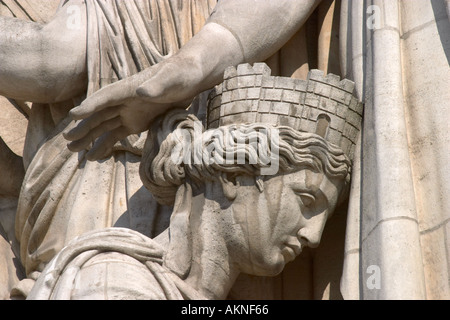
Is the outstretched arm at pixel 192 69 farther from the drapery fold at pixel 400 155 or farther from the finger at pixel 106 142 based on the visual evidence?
the drapery fold at pixel 400 155

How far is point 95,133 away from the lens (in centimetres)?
630

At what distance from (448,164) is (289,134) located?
598 millimetres

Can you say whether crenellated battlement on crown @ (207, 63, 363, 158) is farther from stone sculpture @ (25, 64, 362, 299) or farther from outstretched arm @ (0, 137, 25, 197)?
outstretched arm @ (0, 137, 25, 197)

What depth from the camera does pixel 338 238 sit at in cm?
644

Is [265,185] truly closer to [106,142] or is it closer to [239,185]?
[239,185]

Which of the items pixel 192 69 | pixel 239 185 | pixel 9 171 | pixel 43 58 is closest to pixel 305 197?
pixel 239 185

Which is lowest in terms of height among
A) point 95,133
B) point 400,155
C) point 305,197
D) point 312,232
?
point 312,232

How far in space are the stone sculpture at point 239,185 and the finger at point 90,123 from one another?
7.9 inches

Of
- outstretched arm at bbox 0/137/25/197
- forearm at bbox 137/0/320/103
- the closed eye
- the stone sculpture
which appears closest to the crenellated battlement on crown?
the stone sculpture

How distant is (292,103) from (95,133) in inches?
30.0

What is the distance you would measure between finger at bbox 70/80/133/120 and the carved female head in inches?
11.9

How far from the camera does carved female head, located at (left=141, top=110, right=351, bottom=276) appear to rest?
19.9 ft

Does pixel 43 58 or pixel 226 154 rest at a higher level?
pixel 43 58

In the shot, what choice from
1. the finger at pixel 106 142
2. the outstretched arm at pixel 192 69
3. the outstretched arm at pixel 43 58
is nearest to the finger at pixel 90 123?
the outstretched arm at pixel 192 69
